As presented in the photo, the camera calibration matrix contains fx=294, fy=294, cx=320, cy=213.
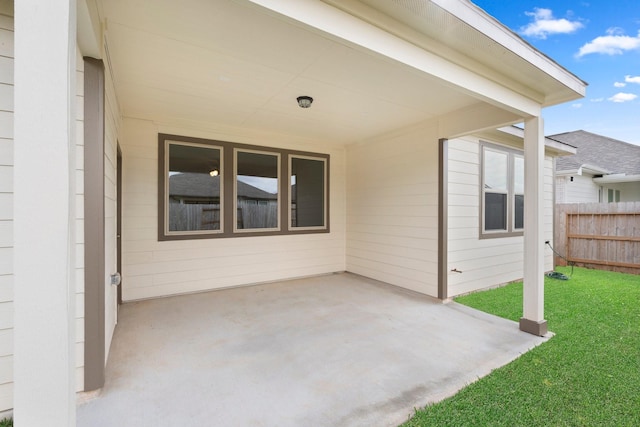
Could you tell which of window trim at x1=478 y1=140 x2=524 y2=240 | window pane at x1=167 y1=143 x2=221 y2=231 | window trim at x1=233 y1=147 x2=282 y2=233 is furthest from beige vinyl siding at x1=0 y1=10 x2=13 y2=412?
window trim at x1=478 y1=140 x2=524 y2=240

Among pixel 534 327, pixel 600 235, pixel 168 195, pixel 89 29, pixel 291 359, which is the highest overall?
pixel 89 29

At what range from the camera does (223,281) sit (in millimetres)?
4910

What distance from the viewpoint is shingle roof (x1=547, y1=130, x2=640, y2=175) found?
385 inches

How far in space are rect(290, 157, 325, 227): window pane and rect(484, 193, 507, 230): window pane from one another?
2951 millimetres

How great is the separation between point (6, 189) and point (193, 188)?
2.94m

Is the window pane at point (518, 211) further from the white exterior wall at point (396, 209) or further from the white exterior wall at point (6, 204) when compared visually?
the white exterior wall at point (6, 204)

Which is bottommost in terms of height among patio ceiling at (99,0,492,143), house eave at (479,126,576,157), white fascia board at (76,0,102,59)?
white fascia board at (76,0,102,59)

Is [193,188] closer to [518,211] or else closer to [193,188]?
[193,188]

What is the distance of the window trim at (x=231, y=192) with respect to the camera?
4.44 m

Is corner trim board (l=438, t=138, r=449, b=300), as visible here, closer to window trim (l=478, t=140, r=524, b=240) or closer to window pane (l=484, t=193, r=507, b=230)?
window trim (l=478, t=140, r=524, b=240)

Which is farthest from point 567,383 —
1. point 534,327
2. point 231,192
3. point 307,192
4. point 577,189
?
point 577,189

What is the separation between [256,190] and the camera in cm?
523

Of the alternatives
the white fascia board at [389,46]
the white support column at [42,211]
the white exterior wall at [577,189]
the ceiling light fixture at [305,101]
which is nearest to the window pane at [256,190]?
the ceiling light fixture at [305,101]

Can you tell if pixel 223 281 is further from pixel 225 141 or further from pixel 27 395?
pixel 27 395
